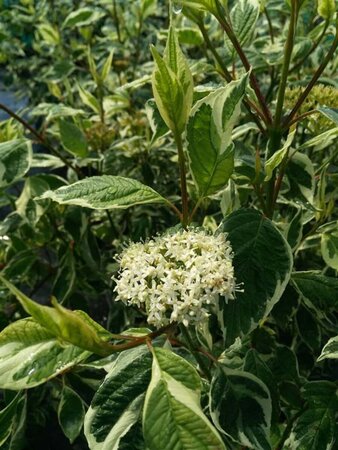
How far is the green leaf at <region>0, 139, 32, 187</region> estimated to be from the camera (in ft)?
3.87

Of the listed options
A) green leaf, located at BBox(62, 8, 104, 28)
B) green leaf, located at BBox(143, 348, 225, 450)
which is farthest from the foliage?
green leaf, located at BBox(62, 8, 104, 28)

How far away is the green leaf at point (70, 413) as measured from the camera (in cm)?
112

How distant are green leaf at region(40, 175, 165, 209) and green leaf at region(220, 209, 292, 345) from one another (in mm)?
114

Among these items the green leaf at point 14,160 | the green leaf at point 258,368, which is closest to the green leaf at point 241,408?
the green leaf at point 258,368

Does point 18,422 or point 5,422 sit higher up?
point 5,422

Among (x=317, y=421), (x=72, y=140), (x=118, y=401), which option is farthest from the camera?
(x=72, y=140)

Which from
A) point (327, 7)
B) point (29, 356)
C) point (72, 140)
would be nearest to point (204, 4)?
point (327, 7)

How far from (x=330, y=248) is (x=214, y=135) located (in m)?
0.33

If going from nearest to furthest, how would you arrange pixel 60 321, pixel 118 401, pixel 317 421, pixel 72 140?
1. pixel 60 321
2. pixel 118 401
3. pixel 317 421
4. pixel 72 140

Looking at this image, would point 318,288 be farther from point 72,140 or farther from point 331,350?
point 72,140

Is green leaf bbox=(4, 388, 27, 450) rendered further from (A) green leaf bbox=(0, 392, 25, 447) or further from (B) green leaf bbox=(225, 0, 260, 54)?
(B) green leaf bbox=(225, 0, 260, 54)

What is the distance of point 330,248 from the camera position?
935 mm

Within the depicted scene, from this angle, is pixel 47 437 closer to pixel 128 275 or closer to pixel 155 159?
pixel 155 159

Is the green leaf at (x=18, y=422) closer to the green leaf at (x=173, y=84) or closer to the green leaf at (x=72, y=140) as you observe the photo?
the green leaf at (x=72, y=140)
